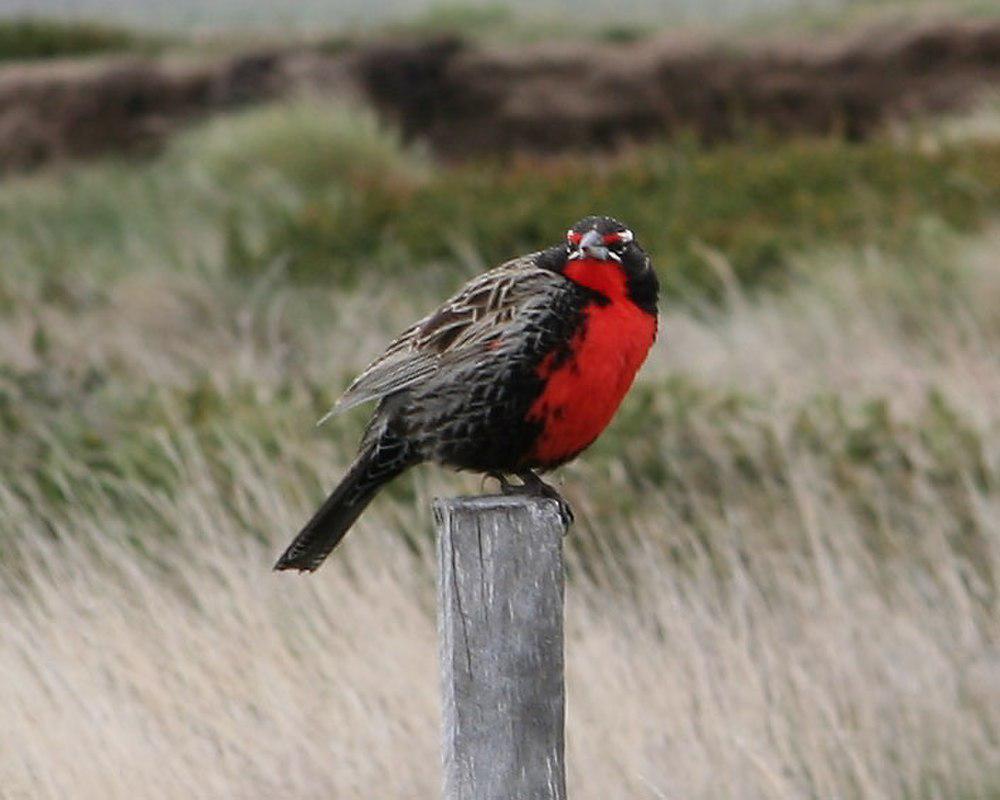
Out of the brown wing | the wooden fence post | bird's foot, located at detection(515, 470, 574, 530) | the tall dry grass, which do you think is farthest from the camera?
the tall dry grass

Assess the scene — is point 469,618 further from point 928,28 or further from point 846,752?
point 928,28

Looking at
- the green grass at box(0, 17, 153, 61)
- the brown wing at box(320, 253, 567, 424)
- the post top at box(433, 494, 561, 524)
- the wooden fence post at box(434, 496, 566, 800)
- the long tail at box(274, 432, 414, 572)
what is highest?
the green grass at box(0, 17, 153, 61)

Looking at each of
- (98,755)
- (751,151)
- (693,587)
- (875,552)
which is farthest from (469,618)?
(751,151)

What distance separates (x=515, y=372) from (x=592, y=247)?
312 millimetres

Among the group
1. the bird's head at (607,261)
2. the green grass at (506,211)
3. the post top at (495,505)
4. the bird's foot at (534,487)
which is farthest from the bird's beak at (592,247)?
the green grass at (506,211)

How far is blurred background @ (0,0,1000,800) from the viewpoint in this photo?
5.19 metres

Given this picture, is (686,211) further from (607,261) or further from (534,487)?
(607,261)

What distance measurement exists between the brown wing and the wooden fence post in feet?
2.25

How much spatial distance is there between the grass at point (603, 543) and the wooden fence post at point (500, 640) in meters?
1.15

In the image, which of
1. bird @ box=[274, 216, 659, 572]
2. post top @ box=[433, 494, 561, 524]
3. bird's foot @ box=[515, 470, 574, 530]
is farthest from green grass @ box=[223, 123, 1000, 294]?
post top @ box=[433, 494, 561, 524]

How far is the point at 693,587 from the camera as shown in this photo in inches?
249

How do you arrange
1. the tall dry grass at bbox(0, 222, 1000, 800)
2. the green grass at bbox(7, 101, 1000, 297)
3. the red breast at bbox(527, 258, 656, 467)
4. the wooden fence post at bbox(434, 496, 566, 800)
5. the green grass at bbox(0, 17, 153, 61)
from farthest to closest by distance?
the green grass at bbox(0, 17, 153, 61) → the green grass at bbox(7, 101, 1000, 297) → the tall dry grass at bbox(0, 222, 1000, 800) → the red breast at bbox(527, 258, 656, 467) → the wooden fence post at bbox(434, 496, 566, 800)

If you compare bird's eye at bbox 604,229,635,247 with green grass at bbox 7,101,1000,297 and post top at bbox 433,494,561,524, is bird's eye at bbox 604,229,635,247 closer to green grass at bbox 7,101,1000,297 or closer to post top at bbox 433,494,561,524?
post top at bbox 433,494,561,524

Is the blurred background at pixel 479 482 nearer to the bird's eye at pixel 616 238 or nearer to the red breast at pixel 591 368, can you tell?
the red breast at pixel 591 368
